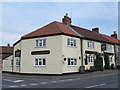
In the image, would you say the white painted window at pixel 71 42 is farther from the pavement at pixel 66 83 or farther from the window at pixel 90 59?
the pavement at pixel 66 83

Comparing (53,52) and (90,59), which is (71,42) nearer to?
(53,52)

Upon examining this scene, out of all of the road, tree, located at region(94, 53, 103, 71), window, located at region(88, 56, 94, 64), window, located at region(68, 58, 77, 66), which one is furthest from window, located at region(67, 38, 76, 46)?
the road

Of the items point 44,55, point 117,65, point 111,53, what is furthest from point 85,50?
point 117,65

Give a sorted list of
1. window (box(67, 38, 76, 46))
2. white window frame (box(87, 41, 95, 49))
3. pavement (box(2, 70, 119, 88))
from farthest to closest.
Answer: white window frame (box(87, 41, 95, 49)) < window (box(67, 38, 76, 46)) < pavement (box(2, 70, 119, 88))

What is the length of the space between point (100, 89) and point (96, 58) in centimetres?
1807

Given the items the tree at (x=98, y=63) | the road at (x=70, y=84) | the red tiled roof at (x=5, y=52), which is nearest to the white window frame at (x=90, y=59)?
the tree at (x=98, y=63)

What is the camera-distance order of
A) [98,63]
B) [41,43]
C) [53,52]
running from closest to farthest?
[53,52] < [41,43] < [98,63]

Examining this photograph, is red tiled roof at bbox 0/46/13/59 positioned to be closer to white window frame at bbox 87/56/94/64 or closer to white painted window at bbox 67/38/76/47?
white painted window at bbox 67/38/76/47

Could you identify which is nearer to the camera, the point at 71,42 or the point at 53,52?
the point at 53,52

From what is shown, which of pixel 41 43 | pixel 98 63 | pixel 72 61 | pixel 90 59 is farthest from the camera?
pixel 98 63

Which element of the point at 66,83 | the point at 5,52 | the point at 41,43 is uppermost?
the point at 41,43

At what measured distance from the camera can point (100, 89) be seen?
1042 centimetres

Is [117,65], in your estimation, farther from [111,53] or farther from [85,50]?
[85,50]

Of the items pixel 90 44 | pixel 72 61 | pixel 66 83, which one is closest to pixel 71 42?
pixel 72 61
